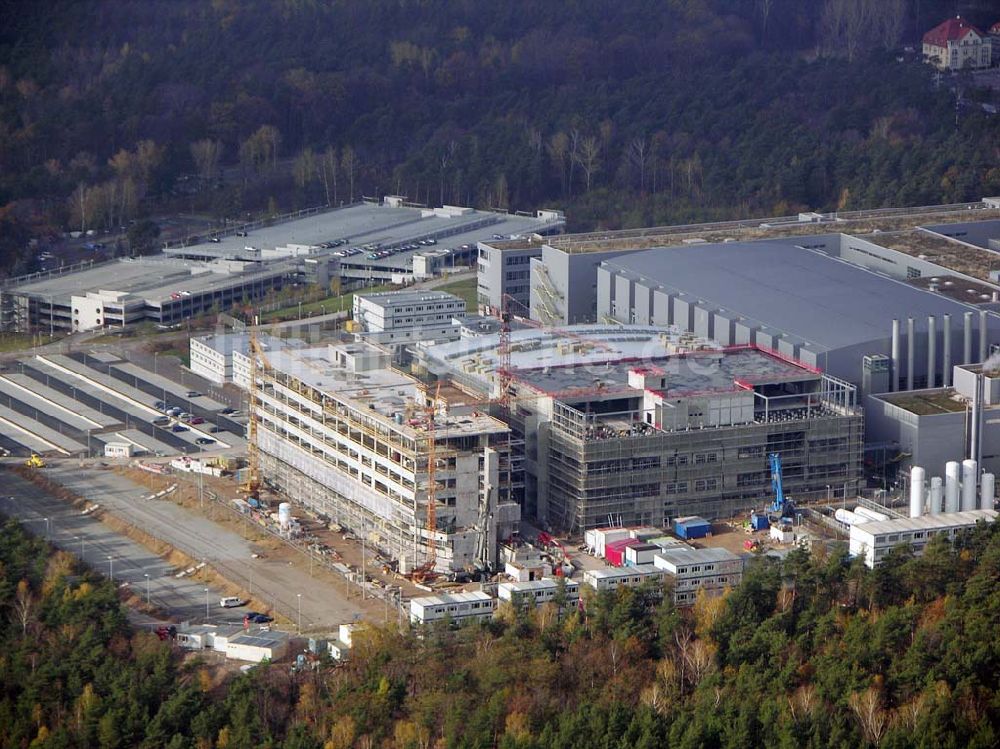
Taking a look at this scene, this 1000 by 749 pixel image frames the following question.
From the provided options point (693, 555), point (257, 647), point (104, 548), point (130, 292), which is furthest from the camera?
point (130, 292)

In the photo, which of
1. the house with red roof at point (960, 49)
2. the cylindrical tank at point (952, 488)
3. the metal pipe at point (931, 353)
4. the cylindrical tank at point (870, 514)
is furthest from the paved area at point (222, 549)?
the house with red roof at point (960, 49)

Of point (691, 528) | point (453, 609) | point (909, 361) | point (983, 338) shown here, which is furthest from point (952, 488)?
point (453, 609)

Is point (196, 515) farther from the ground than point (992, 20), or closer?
closer

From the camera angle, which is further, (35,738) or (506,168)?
(506,168)

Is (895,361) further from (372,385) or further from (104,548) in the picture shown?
(104,548)

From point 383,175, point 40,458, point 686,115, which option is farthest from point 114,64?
point 40,458

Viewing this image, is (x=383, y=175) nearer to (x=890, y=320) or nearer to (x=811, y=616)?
(x=890, y=320)

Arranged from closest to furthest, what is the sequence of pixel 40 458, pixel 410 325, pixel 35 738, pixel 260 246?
pixel 35 738 < pixel 40 458 < pixel 410 325 < pixel 260 246
